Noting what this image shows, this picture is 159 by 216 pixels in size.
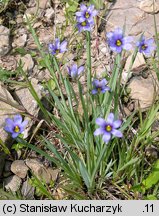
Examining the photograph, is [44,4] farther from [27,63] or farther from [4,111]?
[4,111]

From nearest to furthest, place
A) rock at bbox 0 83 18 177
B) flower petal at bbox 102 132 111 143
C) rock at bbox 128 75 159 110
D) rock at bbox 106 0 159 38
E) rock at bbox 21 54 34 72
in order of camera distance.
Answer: flower petal at bbox 102 132 111 143 < rock at bbox 0 83 18 177 < rock at bbox 128 75 159 110 < rock at bbox 21 54 34 72 < rock at bbox 106 0 159 38

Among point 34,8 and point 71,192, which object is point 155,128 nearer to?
point 71,192

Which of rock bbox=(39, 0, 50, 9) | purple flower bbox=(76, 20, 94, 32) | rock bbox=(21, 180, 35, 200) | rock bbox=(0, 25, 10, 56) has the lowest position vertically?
rock bbox=(21, 180, 35, 200)

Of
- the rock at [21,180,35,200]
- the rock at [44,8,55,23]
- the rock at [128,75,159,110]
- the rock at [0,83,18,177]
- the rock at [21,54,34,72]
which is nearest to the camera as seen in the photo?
the rock at [21,180,35,200]

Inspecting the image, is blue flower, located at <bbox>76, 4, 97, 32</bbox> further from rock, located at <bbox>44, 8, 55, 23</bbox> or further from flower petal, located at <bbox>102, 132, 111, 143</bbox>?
rock, located at <bbox>44, 8, 55, 23</bbox>

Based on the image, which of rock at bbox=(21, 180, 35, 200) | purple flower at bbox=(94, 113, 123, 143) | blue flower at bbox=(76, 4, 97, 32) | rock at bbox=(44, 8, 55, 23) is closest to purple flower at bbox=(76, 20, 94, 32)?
blue flower at bbox=(76, 4, 97, 32)

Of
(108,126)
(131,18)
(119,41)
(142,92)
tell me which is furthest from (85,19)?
(131,18)

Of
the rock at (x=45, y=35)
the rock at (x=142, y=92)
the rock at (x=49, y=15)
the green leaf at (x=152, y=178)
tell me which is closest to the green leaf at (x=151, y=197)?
the green leaf at (x=152, y=178)
